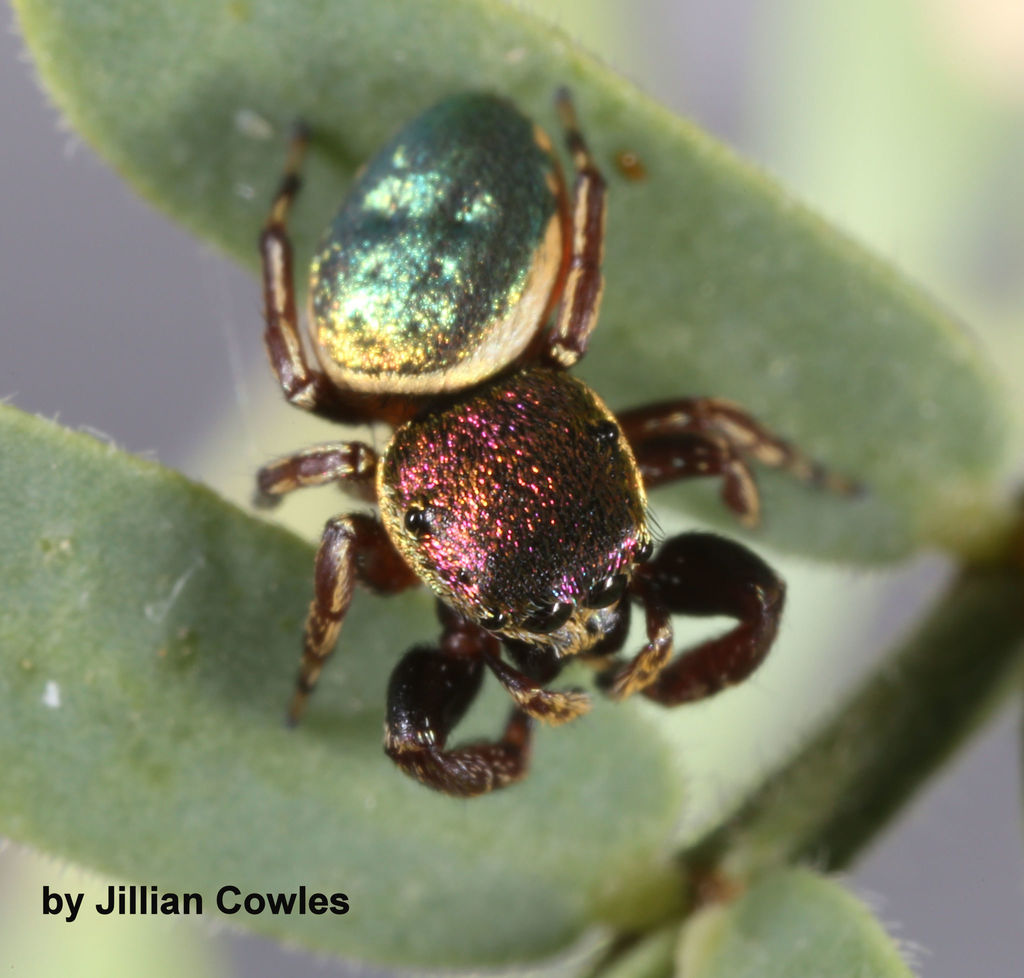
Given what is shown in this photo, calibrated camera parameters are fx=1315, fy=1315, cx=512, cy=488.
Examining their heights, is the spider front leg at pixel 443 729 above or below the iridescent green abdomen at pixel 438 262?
below

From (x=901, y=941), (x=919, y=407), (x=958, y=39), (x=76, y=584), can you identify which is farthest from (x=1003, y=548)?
(x=958, y=39)

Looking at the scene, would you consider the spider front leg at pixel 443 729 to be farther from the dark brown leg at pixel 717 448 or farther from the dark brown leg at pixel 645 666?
the dark brown leg at pixel 717 448

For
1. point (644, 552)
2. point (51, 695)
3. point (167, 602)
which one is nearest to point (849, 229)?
point (644, 552)

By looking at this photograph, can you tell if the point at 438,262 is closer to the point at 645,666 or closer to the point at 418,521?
the point at 418,521

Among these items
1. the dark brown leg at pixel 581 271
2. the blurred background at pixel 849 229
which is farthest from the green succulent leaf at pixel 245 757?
the blurred background at pixel 849 229

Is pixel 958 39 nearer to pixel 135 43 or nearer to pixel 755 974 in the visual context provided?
pixel 135 43

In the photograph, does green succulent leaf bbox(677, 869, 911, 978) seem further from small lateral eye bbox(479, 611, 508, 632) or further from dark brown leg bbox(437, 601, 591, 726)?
small lateral eye bbox(479, 611, 508, 632)

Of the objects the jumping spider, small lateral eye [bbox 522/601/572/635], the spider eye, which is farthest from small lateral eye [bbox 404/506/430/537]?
the spider eye
